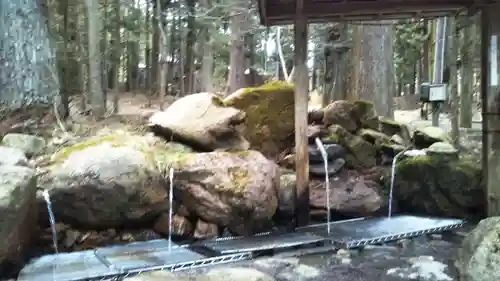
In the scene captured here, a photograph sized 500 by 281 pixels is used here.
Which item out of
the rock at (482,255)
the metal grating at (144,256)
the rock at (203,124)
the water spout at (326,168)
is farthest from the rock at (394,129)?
the metal grating at (144,256)

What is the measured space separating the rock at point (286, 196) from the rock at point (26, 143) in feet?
11.6

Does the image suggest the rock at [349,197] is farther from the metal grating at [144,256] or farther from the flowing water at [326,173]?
the metal grating at [144,256]

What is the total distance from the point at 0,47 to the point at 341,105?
583 cm

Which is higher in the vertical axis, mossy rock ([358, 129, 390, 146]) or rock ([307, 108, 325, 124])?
rock ([307, 108, 325, 124])

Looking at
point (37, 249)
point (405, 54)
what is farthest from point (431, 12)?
point (405, 54)

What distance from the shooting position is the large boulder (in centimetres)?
587

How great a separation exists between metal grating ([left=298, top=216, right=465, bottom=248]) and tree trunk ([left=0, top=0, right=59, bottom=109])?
4672mm

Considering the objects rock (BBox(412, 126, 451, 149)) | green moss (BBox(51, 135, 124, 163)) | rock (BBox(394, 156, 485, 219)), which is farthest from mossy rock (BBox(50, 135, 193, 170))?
rock (BBox(412, 126, 451, 149))

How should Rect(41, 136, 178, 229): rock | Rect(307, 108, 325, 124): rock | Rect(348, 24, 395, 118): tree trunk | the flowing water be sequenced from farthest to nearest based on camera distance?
Rect(348, 24, 395, 118): tree trunk
Rect(307, 108, 325, 124): rock
the flowing water
Rect(41, 136, 178, 229): rock

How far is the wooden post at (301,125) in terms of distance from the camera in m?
7.01

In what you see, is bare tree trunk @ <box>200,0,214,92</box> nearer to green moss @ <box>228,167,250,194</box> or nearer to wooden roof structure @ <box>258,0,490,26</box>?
wooden roof structure @ <box>258,0,490,26</box>

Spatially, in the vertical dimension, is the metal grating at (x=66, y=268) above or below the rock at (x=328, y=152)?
below

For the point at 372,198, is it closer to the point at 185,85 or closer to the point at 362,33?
the point at 362,33

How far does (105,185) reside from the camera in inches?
232
